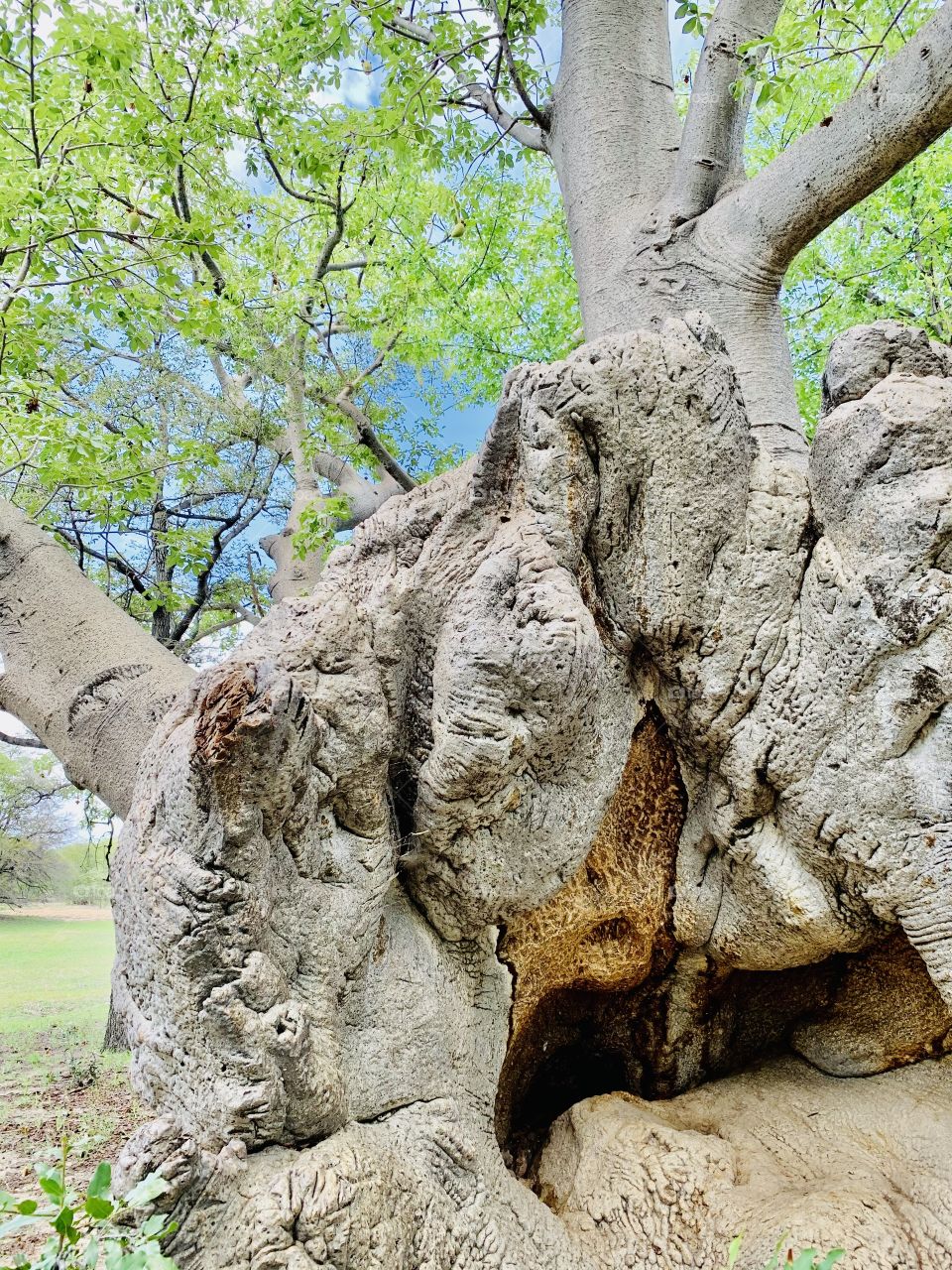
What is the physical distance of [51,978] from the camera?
9.86 meters

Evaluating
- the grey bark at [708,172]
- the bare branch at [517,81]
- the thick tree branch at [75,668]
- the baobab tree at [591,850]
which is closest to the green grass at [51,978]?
the thick tree branch at [75,668]

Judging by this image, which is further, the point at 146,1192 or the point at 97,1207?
the point at 146,1192

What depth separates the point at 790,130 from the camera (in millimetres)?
7730

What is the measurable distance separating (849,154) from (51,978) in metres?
11.0

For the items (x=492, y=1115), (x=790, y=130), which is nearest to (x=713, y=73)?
(x=492, y=1115)

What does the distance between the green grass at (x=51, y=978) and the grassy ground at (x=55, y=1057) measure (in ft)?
0.04

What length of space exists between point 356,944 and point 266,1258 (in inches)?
22.0

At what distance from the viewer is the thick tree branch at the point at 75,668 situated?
8.75 ft

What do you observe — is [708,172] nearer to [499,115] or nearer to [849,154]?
[849,154]

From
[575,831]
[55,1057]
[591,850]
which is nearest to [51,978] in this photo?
[55,1057]

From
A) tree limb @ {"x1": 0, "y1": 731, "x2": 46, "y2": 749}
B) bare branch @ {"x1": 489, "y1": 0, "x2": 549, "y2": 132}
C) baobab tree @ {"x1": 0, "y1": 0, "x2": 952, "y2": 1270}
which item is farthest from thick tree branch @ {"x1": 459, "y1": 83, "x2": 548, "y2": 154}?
tree limb @ {"x1": 0, "y1": 731, "x2": 46, "y2": 749}

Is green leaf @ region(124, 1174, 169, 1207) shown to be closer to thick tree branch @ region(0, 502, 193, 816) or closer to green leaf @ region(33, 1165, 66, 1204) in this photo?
green leaf @ region(33, 1165, 66, 1204)

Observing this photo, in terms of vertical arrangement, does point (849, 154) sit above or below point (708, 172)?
below

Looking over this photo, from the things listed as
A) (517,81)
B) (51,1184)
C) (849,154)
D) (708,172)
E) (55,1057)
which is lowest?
(55,1057)
